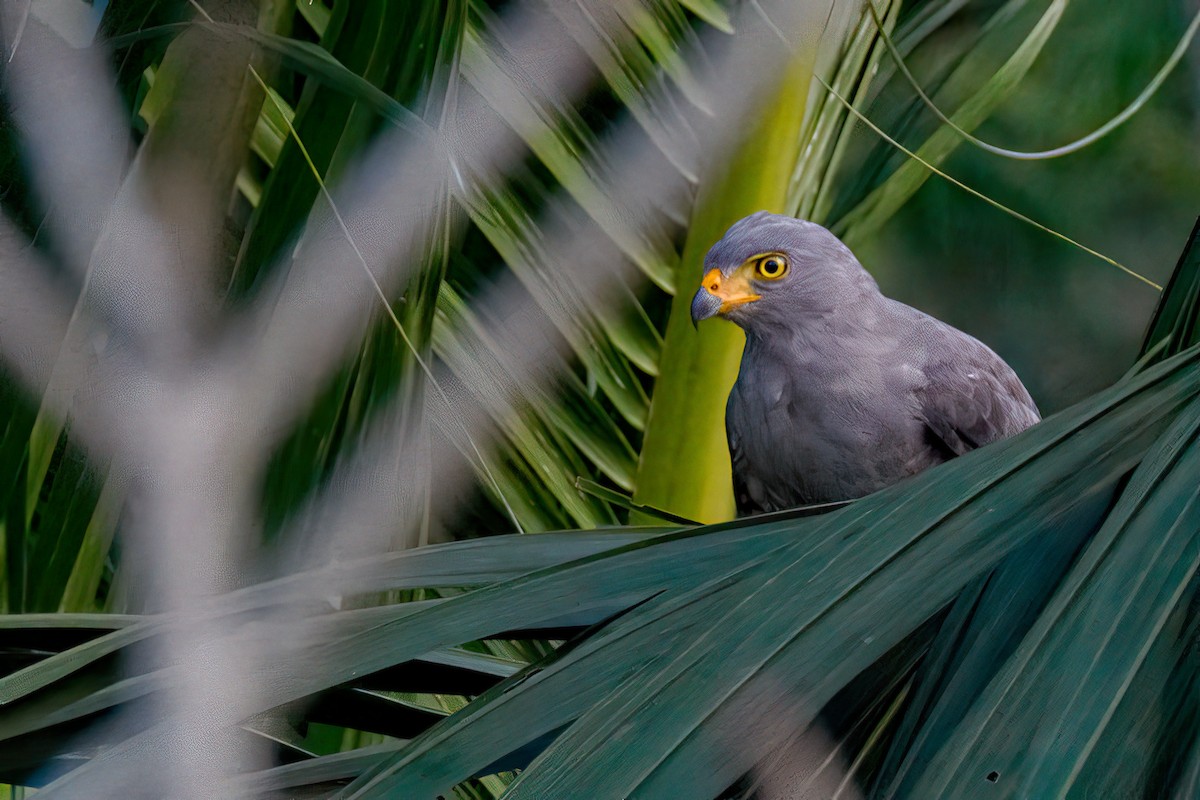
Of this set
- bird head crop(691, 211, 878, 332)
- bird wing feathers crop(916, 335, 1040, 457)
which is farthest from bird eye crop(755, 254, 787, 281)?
bird wing feathers crop(916, 335, 1040, 457)

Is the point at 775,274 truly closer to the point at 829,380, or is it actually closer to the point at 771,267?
the point at 771,267

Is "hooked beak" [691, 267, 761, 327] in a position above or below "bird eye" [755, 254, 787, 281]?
below

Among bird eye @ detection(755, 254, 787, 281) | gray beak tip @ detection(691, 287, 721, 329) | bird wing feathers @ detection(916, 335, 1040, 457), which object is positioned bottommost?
bird wing feathers @ detection(916, 335, 1040, 457)

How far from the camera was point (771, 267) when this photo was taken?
3.95 ft

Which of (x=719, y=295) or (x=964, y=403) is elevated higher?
(x=719, y=295)

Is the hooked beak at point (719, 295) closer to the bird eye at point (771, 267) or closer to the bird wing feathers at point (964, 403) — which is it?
the bird eye at point (771, 267)

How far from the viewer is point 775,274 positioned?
121cm

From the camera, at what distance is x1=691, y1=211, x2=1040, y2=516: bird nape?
3.74ft

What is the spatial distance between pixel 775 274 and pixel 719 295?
0.30 feet

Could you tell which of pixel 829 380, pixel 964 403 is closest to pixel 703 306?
pixel 829 380

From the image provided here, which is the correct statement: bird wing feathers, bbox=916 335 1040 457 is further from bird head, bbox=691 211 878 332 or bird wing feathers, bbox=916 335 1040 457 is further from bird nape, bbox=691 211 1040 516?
bird head, bbox=691 211 878 332

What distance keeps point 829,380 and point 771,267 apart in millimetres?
130

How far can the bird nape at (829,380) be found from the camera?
114 cm

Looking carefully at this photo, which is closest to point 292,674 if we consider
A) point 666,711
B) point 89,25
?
point 666,711
